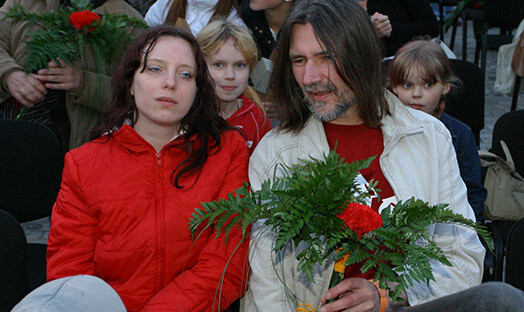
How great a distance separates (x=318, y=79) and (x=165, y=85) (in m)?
0.60

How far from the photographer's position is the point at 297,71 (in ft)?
8.95

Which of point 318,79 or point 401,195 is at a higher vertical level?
point 318,79

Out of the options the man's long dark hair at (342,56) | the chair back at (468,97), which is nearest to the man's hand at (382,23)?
the chair back at (468,97)

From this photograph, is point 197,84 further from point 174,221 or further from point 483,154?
point 483,154

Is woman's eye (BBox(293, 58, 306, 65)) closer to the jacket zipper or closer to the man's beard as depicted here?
the man's beard

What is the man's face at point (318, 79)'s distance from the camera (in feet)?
8.68

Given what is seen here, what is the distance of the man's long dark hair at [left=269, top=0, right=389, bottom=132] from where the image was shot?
264 centimetres

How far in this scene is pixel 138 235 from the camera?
97.4 inches

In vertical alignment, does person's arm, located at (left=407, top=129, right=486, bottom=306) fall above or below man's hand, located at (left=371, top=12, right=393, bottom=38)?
below

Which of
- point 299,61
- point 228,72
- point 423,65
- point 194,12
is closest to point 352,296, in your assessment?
point 299,61

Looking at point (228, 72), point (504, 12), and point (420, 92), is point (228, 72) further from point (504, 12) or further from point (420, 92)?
point (504, 12)

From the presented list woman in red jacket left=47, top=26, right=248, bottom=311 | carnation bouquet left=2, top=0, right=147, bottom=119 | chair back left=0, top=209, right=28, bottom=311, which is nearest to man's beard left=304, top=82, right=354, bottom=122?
woman in red jacket left=47, top=26, right=248, bottom=311

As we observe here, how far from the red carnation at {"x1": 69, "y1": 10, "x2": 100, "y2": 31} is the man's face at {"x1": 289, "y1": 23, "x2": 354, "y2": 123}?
1311mm

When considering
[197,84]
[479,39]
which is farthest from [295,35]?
[479,39]
